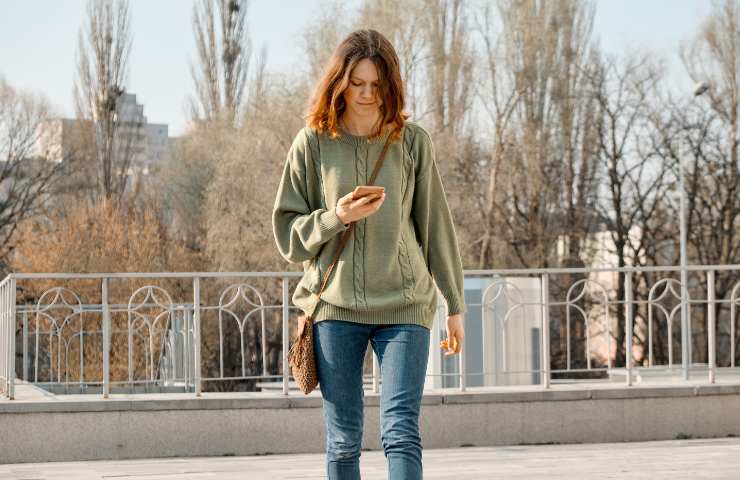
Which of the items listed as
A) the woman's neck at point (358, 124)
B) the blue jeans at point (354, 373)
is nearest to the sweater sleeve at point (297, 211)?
the woman's neck at point (358, 124)

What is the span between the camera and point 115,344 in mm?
23125

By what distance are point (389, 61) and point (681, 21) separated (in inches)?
1264

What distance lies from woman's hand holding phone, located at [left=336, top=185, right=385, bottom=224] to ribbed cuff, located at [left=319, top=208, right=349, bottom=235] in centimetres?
4

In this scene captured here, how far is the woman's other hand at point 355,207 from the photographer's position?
10.4 feet

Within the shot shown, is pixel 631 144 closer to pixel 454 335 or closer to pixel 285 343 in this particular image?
pixel 285 343

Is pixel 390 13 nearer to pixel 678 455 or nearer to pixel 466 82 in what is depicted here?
pixel 466 82

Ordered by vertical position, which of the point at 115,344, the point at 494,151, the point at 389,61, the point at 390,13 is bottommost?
the point at 115,344

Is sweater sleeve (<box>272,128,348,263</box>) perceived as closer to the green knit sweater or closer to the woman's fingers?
the green knit sweater

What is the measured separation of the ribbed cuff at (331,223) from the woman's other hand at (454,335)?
424mm

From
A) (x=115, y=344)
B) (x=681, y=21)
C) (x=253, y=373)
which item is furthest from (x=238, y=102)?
(x=253, y=373)

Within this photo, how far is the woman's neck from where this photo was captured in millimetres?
3414

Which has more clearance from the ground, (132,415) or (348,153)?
(348,153)

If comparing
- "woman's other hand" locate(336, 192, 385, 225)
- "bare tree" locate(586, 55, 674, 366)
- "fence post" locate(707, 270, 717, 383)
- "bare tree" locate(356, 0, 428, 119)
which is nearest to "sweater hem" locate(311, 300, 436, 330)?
"woman's other hand" locate(336, 192, 385, 225)

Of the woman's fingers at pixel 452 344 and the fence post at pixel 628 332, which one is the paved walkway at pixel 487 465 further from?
the woman's fingers at pixel 452 344
